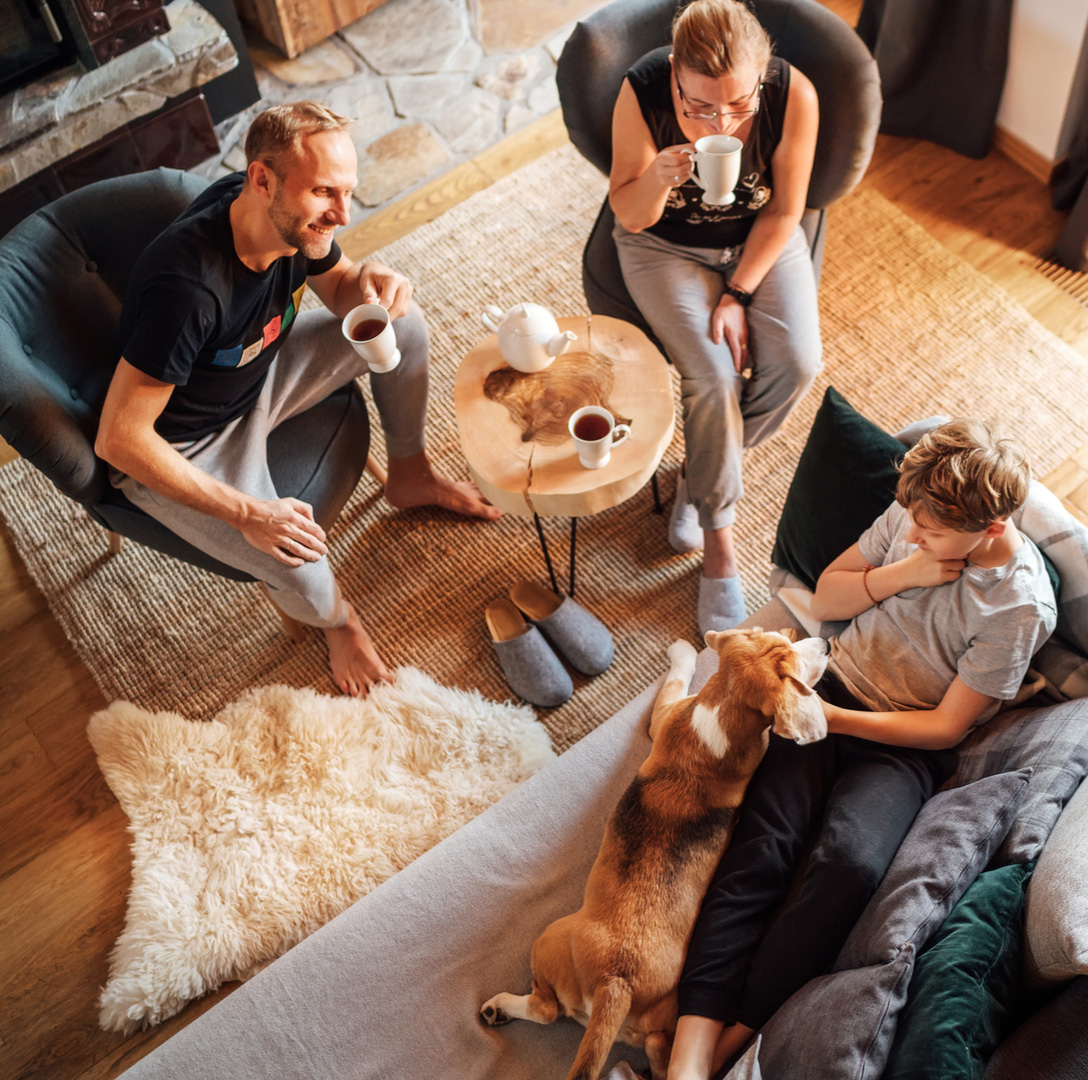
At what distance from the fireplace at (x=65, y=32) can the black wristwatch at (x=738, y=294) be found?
1.90 meters

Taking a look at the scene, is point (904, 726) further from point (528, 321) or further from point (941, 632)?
point (528, 321)

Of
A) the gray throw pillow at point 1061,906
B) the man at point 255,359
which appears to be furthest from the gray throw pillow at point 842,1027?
the man at point 255,359

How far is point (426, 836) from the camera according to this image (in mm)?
1918

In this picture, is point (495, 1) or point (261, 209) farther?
point (495, 1)

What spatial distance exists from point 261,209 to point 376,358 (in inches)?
12.6

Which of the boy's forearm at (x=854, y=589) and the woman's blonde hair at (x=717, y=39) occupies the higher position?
the woman's blonde hair at (x=717, y=39)

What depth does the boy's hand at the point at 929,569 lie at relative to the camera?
142 cm

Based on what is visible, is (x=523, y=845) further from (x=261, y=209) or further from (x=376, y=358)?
(x=261, y=209)

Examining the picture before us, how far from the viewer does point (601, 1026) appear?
130 centimetres

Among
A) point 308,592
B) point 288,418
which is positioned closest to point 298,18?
point 288,418

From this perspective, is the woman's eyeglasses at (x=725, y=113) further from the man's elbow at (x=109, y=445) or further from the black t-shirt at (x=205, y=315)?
the man's elbow at (x=109, y=445)

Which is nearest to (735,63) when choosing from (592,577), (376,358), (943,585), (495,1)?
(376,358)

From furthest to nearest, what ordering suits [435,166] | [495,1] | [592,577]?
[495,1] → [435,166] → [592,577]

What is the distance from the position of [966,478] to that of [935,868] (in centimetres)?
54
